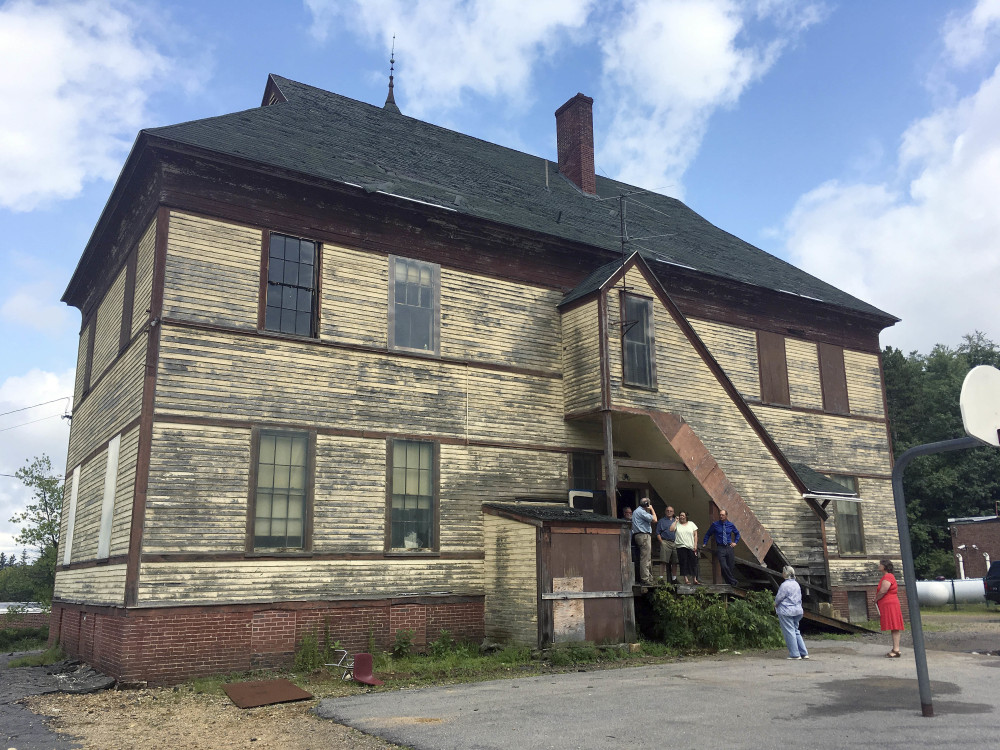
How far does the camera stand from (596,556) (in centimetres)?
1478

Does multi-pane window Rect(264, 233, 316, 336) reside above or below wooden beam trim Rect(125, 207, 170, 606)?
above

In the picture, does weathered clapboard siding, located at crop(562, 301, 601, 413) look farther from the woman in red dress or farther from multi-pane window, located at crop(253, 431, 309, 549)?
the woman in red dress

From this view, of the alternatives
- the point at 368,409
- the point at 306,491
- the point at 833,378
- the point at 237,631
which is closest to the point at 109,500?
the point at 306,491

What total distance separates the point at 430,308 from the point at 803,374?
37.9 ft

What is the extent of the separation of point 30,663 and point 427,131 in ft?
51.7

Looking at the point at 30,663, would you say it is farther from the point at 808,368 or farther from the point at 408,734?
the point at 808,368

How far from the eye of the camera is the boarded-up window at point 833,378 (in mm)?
22906

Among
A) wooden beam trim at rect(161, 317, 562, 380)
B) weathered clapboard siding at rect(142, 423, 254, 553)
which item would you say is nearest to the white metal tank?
wooden beam trim at rect(161, 317, 562, 380)

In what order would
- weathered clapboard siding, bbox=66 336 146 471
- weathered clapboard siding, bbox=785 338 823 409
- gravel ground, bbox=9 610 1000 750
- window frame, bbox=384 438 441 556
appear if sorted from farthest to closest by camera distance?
1. weathered clapboard siding, bbox=785 338 823 409
2. window frame, bbox=384 438 441 556
3. weathered clapboard siding, bbox=66 336 146 471
4. gravel ground, bbox=9 610 1000 750

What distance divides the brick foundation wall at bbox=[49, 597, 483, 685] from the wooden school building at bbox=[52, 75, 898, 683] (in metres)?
0.04

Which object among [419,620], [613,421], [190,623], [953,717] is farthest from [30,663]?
[953,717]

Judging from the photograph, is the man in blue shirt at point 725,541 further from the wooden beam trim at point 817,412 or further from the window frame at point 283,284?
the window frame at point 283,284

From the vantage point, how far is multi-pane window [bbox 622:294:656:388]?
56.2 ft

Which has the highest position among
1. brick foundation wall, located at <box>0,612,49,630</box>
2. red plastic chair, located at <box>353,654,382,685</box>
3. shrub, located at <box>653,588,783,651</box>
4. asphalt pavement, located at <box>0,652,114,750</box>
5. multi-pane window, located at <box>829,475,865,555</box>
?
multi-pane window, located at <box>829,475,865,555</box>
